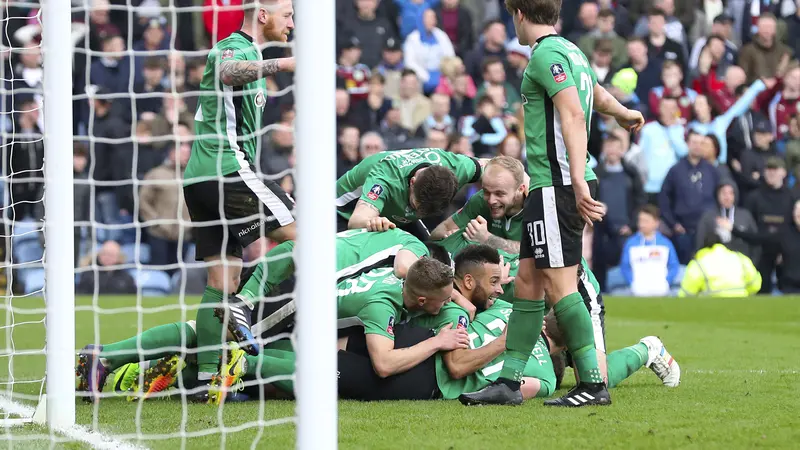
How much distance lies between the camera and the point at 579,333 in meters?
5.21

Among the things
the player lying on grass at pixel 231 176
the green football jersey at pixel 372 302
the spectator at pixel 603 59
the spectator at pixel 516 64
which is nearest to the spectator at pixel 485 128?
the spectator at pixel 516 64

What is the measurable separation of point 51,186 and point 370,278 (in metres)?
1.68

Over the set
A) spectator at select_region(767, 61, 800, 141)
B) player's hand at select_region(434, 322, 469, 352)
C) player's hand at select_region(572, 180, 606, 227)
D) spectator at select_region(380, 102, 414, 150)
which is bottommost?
player's hand at select_region(434, 322, 469, 352)

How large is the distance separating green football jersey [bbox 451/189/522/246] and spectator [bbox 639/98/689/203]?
7424mm

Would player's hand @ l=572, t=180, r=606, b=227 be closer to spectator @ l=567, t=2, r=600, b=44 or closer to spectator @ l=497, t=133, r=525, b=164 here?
spectator @ l=497, t=133, r=525, b=164

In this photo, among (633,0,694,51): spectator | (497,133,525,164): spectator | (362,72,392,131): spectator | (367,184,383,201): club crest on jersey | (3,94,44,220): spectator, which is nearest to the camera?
(367,184,383,201): club crest on jersey

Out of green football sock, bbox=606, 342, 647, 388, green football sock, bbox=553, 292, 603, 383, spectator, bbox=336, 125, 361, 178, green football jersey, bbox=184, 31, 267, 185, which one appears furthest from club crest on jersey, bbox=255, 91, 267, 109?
spectator, bbox=336, 125, 361, 178

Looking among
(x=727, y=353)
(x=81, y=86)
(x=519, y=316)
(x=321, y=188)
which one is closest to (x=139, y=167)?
(x=81, y=86)

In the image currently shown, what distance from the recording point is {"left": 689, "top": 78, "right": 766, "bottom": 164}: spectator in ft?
46.0

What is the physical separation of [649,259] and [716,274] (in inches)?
29.4

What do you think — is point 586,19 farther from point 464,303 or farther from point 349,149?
point 464,303

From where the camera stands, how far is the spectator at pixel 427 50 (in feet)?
48.2

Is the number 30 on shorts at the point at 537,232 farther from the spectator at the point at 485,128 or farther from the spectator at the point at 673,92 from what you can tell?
the spectator at the point at 673,92

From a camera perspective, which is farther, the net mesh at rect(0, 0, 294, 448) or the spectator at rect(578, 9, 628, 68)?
the spectator at rect(578, 9, 628, 68)
